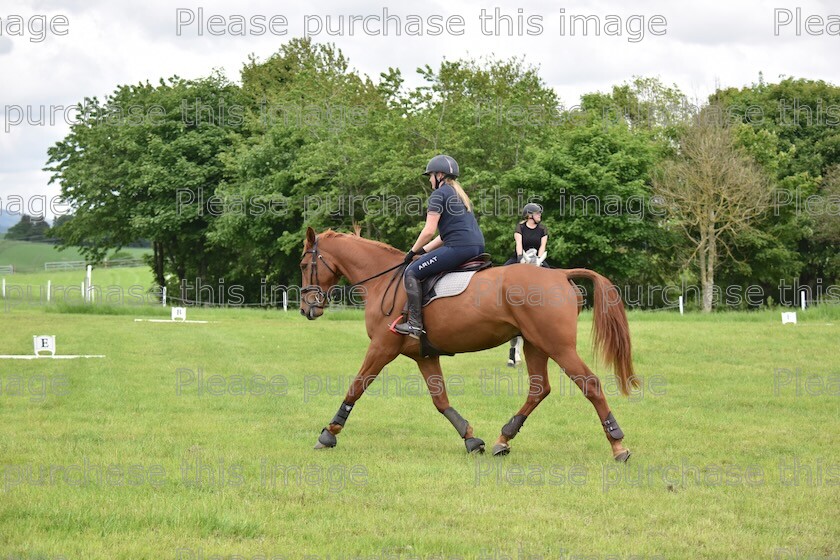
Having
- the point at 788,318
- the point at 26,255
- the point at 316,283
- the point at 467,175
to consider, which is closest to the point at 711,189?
the point at 467,175

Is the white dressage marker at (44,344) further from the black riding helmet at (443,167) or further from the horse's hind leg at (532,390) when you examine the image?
the horse's hind leg at (532,390)

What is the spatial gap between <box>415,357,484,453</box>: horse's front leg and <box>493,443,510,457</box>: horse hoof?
0.69 feet

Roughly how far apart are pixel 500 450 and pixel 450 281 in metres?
1.97

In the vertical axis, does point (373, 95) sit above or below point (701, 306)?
above

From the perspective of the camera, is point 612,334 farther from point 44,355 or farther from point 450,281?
point 44,355

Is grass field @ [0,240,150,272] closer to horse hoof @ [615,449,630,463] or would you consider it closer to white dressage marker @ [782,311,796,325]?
white dressage marker @ [782,311,796,325]

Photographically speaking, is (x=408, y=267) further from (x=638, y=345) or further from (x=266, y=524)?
(x=638, y=345)

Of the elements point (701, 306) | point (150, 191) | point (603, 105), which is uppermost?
point (603, 105)

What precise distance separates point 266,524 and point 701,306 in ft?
160

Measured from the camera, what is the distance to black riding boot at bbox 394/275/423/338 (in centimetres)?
1042

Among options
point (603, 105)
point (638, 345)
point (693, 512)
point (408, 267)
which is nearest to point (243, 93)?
point (603, 105)

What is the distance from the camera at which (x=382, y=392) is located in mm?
15500

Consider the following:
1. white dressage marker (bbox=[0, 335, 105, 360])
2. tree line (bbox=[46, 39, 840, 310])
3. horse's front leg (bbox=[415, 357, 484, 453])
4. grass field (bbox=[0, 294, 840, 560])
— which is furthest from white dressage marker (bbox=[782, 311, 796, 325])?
horse's front leg (bbox=[415, 357, 484, 453])

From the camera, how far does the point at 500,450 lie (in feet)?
32.9
